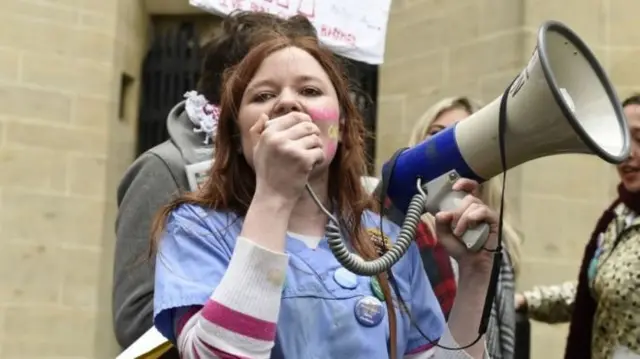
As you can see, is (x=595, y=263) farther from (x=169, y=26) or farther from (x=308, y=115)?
(x=169, y=26)

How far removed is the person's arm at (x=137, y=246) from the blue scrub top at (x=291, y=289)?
0.71 m

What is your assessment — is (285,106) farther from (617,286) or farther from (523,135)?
(617,286)

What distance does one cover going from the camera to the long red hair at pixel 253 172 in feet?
5.30

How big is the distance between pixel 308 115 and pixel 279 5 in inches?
67.6

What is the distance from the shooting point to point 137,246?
7.47 ft

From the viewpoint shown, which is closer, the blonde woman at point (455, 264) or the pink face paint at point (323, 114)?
the pink face paint at point (323, 114)

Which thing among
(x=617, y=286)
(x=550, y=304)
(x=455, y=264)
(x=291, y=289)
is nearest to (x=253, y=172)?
(x=291, y=289)

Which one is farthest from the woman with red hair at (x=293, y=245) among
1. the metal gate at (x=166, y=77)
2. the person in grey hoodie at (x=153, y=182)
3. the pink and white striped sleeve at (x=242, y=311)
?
the metal gate at (x=166, y=77)

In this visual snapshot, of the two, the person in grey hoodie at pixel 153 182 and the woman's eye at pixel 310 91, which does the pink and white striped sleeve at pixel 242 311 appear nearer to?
the woman's eye at pixel 310 91

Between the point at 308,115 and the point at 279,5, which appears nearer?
the point at 308,115

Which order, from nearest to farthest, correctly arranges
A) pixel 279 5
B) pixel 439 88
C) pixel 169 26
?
pixel 279 5 < pixel 439 88 < pixel 169 26

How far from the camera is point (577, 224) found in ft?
14.2

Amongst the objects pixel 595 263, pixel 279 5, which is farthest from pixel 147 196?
pixel 595 263

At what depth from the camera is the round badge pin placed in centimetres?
159
